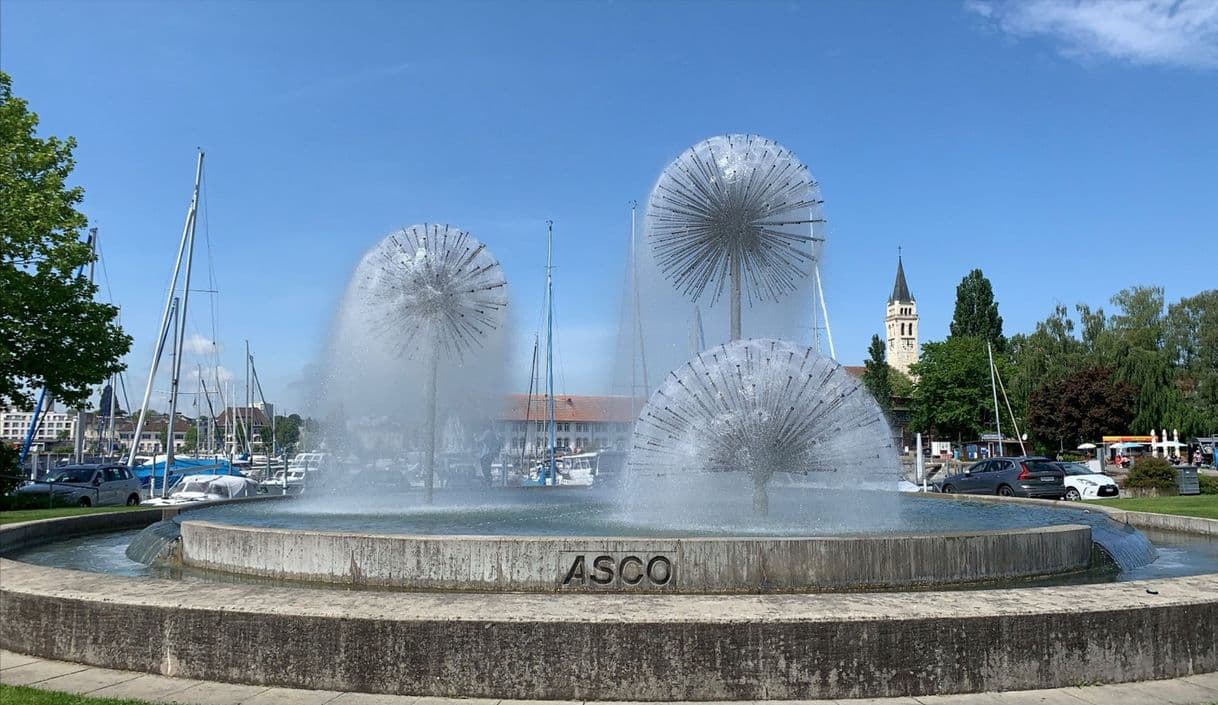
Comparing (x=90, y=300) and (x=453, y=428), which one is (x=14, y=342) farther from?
(x=453, y=428)

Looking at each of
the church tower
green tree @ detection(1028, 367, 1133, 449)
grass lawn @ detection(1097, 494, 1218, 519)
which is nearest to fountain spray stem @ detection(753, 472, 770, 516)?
grass lawn @ detection(1097, 494, 1218, 519)

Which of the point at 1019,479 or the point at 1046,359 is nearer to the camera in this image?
the point at 1019,479

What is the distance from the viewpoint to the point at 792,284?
65.9 ft

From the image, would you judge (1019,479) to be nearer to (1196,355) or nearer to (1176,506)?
(1176,506)

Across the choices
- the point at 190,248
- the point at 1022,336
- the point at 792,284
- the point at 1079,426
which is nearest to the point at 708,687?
the point at 792,284

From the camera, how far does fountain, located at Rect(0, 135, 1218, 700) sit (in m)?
6.22

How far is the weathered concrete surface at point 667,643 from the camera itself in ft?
20.3

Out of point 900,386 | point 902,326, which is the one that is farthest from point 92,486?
point 902,326

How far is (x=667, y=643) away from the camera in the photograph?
6168mm

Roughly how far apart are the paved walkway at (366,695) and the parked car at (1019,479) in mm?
22446

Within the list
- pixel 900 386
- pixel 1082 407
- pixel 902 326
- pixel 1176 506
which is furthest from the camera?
pixel 902 326

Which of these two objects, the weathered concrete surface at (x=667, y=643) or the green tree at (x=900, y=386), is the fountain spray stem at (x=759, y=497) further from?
the green tree at (x=900, y=386)

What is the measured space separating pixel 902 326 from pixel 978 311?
73.8m

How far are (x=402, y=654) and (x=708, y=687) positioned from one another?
214cm
